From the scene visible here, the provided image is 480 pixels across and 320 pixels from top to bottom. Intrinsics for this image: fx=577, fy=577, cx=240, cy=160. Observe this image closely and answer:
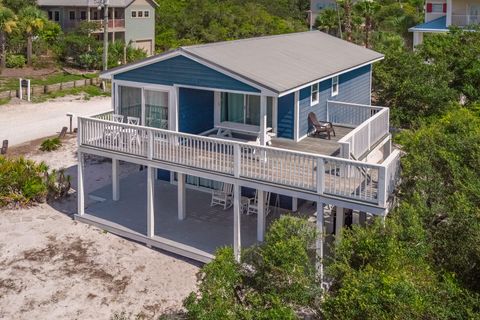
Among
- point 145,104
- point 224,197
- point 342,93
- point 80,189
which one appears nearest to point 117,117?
point 145,104

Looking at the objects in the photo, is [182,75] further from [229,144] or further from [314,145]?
[314,145]

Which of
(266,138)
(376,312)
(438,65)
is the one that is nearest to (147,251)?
(266,138)

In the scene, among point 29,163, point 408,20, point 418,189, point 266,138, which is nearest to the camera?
point 418,189

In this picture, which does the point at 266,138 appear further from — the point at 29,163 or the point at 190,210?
the point at 29,163

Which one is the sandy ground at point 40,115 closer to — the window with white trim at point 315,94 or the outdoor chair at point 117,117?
the outdoor chair at point 117,117

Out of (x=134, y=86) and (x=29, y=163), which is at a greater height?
(x=134, y=86)

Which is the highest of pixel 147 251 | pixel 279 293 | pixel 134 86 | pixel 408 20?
pixel 408 20
